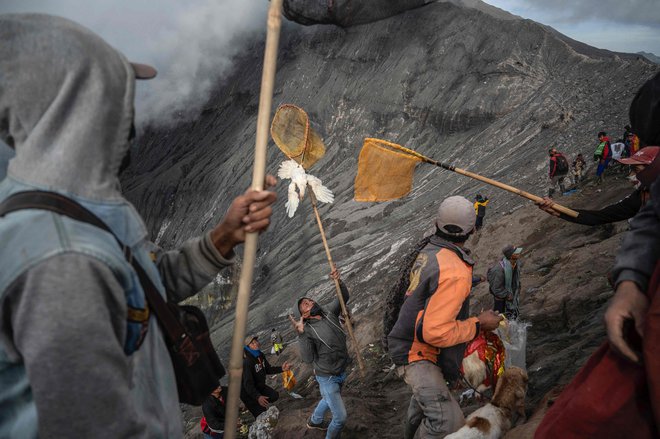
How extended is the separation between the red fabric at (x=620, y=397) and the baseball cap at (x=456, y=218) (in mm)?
1479

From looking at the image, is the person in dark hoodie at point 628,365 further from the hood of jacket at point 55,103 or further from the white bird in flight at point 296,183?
the white bird in flight at point 296,183

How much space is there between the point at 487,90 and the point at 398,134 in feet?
14.6

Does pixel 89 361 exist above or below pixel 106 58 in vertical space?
below

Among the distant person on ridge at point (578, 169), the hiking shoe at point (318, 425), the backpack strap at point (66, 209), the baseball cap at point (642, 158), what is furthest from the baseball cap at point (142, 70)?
the distant person on ridge at point (578, 169)

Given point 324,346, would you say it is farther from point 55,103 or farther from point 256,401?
point 55,103

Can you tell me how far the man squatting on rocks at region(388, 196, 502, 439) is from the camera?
107 inches

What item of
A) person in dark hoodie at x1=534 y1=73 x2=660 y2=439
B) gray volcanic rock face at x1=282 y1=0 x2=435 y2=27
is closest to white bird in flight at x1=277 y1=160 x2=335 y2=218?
person in dark hoodie at x1=534 y1=73 x2=660 y2=439

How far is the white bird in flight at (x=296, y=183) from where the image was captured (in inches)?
220

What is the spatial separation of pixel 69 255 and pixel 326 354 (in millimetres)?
4065

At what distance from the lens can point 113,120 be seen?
119cm

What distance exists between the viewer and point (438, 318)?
2.72 m

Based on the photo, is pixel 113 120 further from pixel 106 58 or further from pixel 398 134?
pixel 398 134

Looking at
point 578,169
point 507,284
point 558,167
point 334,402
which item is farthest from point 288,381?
point 578,169

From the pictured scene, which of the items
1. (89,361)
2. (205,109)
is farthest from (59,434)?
(205,109)
